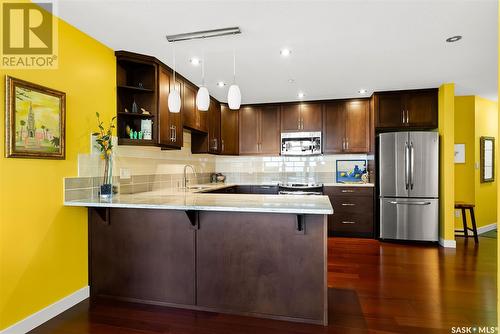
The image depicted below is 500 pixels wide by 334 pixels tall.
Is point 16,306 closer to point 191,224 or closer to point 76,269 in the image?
point 76,269

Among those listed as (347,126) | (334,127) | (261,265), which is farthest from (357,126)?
(261,265)

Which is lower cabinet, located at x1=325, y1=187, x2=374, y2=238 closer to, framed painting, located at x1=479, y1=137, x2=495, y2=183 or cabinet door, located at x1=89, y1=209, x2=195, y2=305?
framed painting, located at x1=479, y1=137, x2=495, y2=183

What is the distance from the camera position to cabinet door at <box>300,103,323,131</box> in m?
5.02

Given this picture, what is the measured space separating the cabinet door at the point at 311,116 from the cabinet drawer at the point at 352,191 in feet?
3.72

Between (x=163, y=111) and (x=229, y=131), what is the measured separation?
2166mm

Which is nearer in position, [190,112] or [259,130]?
[190,112]

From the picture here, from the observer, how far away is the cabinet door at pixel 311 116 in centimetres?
502

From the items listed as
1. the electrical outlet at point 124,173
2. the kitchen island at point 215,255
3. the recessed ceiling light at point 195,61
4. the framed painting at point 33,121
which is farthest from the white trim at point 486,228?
the framed painting at point 33,121

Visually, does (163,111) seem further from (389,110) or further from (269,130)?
(389,110)

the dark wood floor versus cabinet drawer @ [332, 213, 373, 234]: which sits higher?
cabinet drawer @ [332, 213, 373, 234]

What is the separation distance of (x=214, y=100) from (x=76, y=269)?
10.9 feet

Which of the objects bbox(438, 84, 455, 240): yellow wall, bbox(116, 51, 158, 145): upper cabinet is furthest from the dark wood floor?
bbox(116, 51, 158, 145): upper cabinet

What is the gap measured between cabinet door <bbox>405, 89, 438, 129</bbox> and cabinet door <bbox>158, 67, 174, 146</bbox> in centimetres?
363

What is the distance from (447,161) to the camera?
4.15 metres
